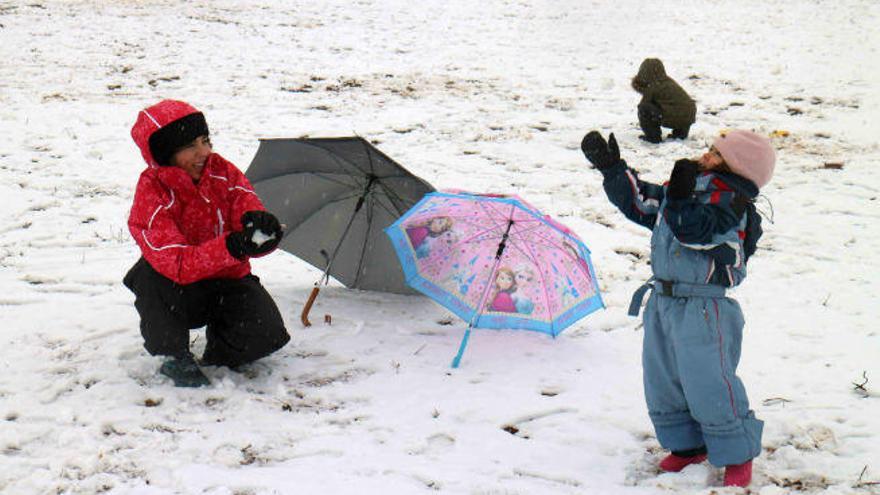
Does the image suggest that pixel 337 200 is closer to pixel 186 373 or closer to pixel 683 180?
pixel 186 373

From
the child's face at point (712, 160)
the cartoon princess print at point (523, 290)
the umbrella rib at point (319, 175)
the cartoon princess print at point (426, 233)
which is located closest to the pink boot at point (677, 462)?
the cartoon princess print at point (523, 290)

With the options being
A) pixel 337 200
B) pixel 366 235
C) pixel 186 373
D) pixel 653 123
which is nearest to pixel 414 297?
pixel 366 235

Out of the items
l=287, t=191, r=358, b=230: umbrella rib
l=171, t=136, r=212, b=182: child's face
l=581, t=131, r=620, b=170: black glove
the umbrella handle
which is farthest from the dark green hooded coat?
l=171, t=136, r=212, b=182: child's face

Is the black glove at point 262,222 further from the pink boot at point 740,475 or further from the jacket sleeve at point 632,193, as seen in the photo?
the pink boot at point 740,475

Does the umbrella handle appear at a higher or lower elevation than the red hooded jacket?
lower

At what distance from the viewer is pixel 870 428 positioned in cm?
404

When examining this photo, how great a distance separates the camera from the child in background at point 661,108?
30.5 feet

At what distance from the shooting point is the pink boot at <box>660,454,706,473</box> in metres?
3.66

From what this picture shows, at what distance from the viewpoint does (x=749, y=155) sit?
3.27 meters

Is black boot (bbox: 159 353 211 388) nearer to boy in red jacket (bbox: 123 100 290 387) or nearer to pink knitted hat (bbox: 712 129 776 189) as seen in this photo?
boy in red jacket (bbox: 123 100 290 387)

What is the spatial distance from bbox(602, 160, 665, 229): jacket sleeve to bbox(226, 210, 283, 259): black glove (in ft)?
4.97

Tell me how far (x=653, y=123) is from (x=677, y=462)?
6227 mm

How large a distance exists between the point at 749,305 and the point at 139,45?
1066 cm

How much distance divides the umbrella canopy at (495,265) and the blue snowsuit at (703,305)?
0.90 m
